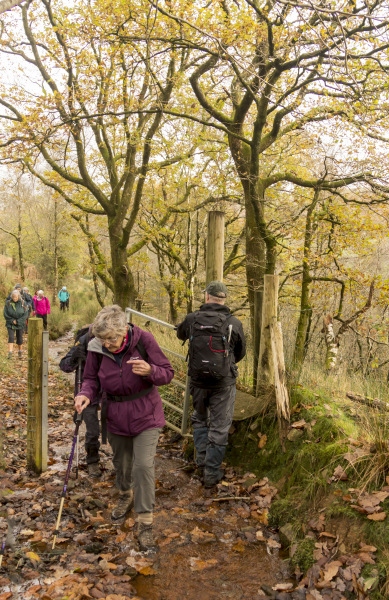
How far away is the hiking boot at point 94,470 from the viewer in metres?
5.16

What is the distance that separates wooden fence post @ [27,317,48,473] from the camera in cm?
488

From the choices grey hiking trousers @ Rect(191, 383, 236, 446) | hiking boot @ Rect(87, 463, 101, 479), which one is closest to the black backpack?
grey hiking trousers @ Rect(191, 383, 236, 446)

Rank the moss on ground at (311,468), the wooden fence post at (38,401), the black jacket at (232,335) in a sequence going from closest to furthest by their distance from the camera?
the moss on ground at (311,468) < the black jacket at (232,335) < the wooden fence post at (38,401)

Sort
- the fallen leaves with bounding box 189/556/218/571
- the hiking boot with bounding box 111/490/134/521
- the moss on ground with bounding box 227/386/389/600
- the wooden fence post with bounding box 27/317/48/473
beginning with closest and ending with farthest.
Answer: the moss on ground with bounding box 227/386/389/600
the fallen leaves with bounding box 189/556/218/571
the hiking boot with bounding box 111/490/134/521
the wooden fence post with bounding box 27/317/48/473

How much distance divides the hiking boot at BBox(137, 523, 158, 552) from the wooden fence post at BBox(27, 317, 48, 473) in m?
1.84

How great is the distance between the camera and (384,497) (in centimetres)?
310

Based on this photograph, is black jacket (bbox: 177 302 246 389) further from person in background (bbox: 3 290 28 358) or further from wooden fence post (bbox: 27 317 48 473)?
person in background (bbox: 3 290 28 358)

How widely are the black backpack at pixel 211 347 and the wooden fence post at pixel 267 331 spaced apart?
0.71 m

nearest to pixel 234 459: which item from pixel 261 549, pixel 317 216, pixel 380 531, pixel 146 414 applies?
pixel 261 549

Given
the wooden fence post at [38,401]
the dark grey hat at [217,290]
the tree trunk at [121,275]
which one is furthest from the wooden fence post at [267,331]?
the tree trunk at [121,275]

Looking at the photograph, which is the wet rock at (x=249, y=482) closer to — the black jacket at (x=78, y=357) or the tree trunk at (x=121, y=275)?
the black jacket at (x=78, y=357)

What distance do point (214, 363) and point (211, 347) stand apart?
17 cm

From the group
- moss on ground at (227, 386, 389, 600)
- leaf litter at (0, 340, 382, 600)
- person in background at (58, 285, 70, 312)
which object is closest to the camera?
leaf litter at (0, 340, 382, 600)

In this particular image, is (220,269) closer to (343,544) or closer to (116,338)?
(116,338)
